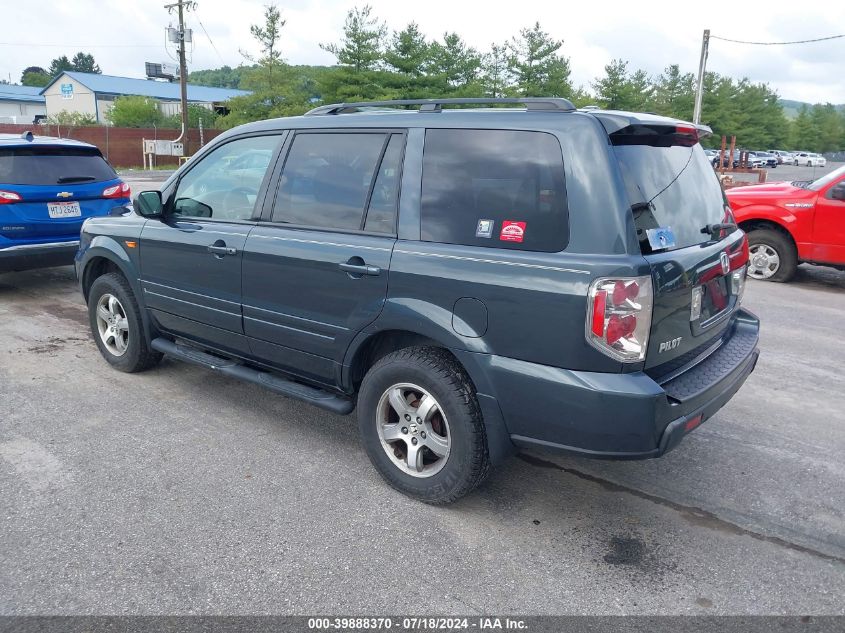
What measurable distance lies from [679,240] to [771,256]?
6866mm

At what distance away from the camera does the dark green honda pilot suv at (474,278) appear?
283 cm

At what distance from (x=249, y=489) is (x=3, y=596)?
116 cm

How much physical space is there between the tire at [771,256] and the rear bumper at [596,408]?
6.77 meters

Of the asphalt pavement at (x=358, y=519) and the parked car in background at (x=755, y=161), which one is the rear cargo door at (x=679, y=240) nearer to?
the asphalt pavement at (x=358, y=519)

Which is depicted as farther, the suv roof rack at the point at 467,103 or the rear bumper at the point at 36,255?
the rear bumper at the point at 36,255

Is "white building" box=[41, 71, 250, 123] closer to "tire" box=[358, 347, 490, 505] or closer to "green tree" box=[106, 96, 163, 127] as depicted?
"green tree" box=[106, 96, 163, 127]

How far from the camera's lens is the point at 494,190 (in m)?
3.13

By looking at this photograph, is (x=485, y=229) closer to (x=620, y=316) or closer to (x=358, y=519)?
(x=620, y=316)

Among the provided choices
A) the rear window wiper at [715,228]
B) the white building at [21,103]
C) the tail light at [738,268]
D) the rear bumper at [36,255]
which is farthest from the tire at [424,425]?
the white building at [21,103]

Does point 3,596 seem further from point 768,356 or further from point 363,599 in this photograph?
point 768,356

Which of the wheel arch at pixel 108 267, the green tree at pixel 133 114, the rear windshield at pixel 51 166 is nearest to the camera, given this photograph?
the wheel arch at pixel 108 267

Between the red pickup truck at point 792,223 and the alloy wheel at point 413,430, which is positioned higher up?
the red pickup truck at point 792,223

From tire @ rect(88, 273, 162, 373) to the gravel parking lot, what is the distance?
11.7 inches

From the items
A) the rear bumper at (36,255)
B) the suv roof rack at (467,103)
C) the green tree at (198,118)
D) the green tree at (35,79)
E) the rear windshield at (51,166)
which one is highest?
the green tree at (35,79)
